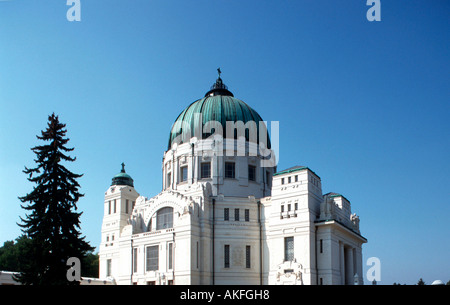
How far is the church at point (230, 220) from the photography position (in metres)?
50.5

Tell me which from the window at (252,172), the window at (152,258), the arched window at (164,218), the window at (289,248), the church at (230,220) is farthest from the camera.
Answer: the window at (252,172)

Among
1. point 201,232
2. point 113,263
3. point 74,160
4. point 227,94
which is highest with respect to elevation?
point 227,94

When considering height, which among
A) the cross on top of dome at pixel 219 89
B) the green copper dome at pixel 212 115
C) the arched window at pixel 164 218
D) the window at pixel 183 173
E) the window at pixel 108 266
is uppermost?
the cross on top of dome at pixel 219 89

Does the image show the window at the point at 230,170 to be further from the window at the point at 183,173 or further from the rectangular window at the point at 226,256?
the rectangular window at the point at 226,256

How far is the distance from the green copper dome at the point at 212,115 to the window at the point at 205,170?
372 centimetres

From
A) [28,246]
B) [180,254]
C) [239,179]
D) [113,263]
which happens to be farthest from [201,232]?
[28,246]

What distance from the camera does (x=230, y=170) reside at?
6147cm

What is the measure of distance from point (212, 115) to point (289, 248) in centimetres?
2145

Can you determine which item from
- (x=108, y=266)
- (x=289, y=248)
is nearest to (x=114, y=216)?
(x=108, y=266)

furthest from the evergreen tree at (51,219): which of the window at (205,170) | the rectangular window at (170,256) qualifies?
the window at (205,170)
